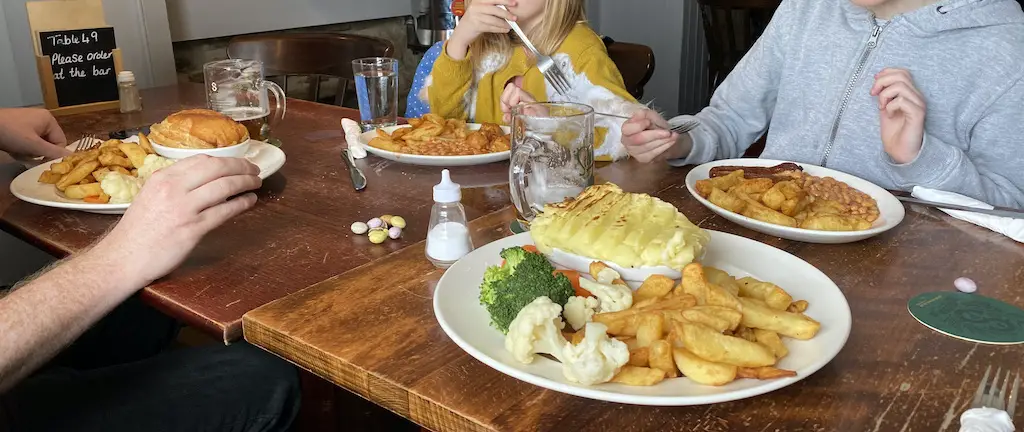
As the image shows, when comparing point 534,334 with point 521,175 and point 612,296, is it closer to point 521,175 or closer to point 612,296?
point 612,296

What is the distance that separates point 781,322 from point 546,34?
4.48ft

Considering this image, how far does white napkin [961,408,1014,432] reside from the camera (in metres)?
0.67

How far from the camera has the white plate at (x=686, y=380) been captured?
705 mm

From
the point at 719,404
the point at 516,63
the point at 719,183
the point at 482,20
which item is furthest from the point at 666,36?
the point at 719,404

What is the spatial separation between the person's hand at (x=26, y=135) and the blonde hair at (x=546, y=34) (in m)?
0.97

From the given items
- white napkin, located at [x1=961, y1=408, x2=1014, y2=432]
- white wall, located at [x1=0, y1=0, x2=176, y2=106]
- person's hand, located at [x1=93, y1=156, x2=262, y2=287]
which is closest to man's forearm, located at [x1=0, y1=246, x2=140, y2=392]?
person's hand, located at [x1=93, y1=156, x2=262, y2=287]

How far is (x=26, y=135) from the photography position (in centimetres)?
152

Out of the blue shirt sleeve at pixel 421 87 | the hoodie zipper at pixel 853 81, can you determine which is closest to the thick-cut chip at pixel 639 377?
the hoodie zipper at pixel 853 81

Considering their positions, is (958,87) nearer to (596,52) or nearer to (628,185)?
(628,185)

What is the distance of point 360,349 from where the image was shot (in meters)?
0.82

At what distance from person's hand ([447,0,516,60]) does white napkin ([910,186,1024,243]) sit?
957mm

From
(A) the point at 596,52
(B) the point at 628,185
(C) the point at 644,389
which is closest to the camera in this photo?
(C) the point at 644,389

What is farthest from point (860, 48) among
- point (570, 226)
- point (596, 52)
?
point (570, 226)

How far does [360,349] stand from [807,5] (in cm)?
128
